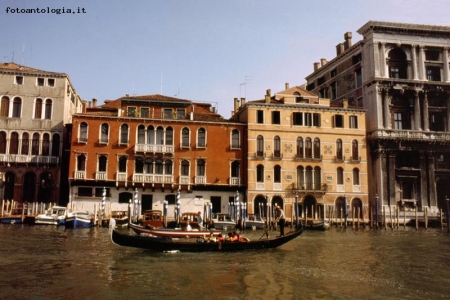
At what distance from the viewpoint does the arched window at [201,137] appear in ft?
105

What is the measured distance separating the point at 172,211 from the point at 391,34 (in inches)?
892

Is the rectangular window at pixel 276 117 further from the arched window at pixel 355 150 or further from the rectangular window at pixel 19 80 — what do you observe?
the rectangular window at pixel 19 80

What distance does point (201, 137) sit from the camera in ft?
105

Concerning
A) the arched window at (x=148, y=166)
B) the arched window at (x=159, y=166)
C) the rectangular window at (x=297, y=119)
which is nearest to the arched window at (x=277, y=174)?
the rectangular window at (x=297, y=119)

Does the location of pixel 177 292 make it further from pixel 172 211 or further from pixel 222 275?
pixel 172 211

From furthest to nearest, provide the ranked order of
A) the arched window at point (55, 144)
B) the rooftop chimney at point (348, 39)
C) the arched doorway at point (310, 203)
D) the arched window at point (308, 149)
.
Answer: the rooftop chimney at point (348, 39) → the arched window at point (308, 149) → the arched doorway at point (310, 203) → the arched window at point (55, 144)

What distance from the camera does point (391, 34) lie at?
35.5m

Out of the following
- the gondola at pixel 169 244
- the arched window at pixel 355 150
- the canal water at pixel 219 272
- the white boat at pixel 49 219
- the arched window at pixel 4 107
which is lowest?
the canal water at pixel 219 272

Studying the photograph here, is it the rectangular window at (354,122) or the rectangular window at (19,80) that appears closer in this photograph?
the rectangular window at (19,80)

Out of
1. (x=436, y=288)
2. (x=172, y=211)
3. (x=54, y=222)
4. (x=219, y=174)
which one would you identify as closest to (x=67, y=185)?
(x=54, y=222)

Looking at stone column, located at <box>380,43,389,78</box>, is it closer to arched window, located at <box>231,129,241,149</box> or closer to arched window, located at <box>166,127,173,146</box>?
arched window, located at <box>231,129,241,149</box>

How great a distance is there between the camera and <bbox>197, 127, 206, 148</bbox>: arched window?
31.9 m

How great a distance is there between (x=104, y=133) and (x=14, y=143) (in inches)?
270

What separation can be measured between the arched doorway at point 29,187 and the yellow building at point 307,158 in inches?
608
